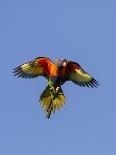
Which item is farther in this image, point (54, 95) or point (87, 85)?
point (87, 85)

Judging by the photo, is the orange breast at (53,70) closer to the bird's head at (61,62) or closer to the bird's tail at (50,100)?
the bird's head at (61,62)

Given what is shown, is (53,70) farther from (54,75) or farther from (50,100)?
(50,100)

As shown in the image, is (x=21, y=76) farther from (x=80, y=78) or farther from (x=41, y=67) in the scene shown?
(x=80, y=78)

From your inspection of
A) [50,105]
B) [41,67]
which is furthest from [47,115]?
[41,67]

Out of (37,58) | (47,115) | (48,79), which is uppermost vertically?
(37,58)

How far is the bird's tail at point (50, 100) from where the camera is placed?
17.1 metres

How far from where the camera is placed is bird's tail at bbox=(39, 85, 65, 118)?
56.0 ft

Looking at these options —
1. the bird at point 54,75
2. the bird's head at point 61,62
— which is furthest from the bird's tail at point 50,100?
the bird's head at point 61,62

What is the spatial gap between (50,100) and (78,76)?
135cm

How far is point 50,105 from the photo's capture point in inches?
680

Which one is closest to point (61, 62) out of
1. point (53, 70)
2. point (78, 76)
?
point (53, 70)

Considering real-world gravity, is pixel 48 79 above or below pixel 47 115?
above

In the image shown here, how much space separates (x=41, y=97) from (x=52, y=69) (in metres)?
1.17

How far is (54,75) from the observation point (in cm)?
1645
